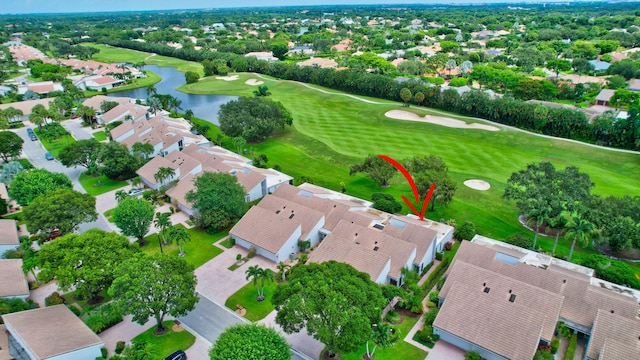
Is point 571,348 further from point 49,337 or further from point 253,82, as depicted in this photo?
point 253,82

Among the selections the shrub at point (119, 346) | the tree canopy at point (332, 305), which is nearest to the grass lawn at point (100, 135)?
the shrub at point (119, 346)

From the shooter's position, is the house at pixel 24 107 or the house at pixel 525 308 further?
the house at pixel 24 107

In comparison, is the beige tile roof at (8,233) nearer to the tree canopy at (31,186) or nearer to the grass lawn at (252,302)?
the tree canopy at (31,186)

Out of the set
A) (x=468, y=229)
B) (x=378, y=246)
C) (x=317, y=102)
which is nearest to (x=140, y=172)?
(x=378, y=246)

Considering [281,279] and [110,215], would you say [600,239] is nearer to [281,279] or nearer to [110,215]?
[281,279]

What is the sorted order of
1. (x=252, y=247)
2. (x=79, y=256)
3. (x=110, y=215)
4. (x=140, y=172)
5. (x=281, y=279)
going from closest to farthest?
(x=79, y=256), (x=281, y=279), (x=252, y=247), (x=110, y=215), (x=140, y=172)

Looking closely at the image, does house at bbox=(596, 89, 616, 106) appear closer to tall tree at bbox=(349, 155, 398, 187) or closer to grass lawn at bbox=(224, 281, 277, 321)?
tall tree at bbox=(349, 155, 398, 187)

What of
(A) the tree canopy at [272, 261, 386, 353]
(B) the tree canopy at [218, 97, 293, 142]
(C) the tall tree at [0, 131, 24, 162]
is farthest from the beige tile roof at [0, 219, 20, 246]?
(B) the tree canopy at [218, 97, 293, 142]
